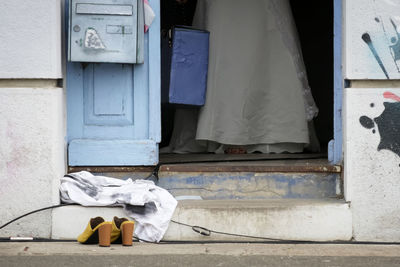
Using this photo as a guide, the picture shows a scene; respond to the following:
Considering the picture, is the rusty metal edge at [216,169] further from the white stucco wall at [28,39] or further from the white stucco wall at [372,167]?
the white stucco wall at [28,39]

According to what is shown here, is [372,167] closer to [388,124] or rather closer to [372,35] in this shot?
[388,124]

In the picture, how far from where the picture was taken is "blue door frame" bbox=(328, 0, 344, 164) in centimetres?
547

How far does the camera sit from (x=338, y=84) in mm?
5551

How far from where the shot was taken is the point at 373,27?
17.2ft

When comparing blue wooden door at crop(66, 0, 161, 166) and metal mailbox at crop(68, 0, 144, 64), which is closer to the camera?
metal mailbox at crop(68, 0, 144, 64)

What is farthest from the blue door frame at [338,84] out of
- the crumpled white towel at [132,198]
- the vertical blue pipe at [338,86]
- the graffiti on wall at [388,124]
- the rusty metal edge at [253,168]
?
the crumpled white towel at [132,198]

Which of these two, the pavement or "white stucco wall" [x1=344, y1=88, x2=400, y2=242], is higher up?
"white stucco wall" [x1=344, y1=88, x2=400, y2=242]

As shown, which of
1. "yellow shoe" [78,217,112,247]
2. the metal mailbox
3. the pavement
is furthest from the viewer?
the metal mailbox

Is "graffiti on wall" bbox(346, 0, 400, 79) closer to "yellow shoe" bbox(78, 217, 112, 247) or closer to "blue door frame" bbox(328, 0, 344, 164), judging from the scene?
"blue door frame" bbox(328, 0, 344, 164)

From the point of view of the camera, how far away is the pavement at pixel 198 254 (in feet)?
14.5

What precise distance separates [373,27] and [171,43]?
1.96m

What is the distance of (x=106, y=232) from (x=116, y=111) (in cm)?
120

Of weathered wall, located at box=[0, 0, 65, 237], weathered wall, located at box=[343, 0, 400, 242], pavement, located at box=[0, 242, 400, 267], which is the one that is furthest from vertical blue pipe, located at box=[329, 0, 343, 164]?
weathered wall, located at box=[0, 0, 65, 237]

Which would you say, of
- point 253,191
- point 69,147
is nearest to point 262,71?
point 253,191
